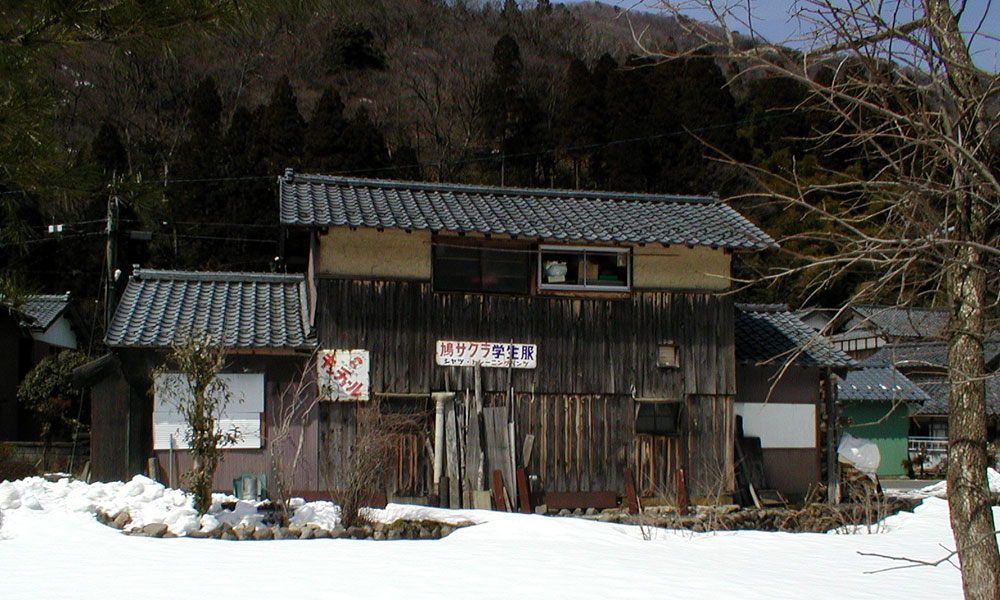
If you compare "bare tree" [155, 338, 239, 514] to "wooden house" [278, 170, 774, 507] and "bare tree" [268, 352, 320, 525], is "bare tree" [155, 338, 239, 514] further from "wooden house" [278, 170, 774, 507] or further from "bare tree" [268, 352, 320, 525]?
"wooden house" [278, 170, 774, 507]

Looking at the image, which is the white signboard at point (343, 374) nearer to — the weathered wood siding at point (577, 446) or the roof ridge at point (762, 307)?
the weathered wood siding at point (577, 446)

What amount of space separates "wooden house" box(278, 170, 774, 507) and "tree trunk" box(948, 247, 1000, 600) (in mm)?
9744

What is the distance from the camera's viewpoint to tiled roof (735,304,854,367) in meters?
17.7

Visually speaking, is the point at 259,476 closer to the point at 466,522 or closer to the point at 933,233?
the point at 466,522

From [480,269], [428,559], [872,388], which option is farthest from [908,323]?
[872,388]

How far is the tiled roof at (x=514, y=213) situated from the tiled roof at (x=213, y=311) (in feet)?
6.16

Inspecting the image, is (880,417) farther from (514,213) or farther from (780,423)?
(514,213)

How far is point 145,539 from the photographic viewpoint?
36.1ft

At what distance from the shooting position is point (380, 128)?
42.3 metres

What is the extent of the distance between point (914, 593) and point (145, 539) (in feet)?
27.6

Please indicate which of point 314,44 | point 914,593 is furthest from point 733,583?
point 314,44

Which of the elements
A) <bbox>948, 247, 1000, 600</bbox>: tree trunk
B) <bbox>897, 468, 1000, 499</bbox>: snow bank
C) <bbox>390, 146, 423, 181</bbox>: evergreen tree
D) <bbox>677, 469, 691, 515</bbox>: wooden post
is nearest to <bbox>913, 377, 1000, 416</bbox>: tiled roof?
<bbox>897, 468, 1000, 499</bbox>: snow bank

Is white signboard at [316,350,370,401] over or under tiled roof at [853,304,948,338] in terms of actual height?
under

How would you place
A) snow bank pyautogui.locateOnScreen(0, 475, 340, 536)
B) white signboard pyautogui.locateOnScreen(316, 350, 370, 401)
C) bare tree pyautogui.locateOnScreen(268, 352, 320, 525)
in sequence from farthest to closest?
1. white signboard pyautogui.locateOnScreen(316, 350, 370, 401)
2. bare tree pyautogui.locateOnScreen(268, 352, 320, 525)
3. snow bank pyautogui.locateOnScreen(0, 475, 340, 536)
